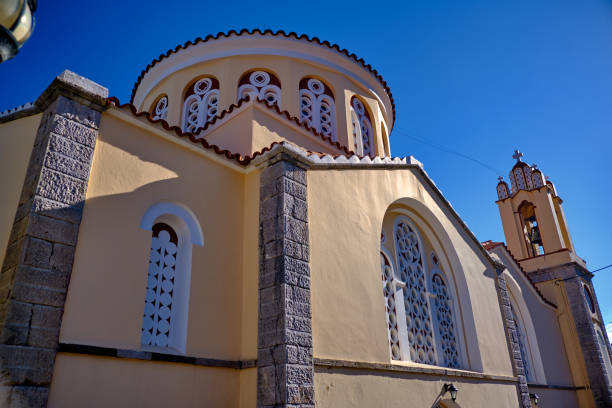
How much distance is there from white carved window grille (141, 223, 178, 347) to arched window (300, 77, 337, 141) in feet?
13.7

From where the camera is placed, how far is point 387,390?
17.8ft

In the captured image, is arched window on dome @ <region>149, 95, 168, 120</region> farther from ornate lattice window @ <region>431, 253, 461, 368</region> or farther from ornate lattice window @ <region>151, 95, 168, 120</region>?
ornate lattice window @ <region>431, 253, 461, 368</region>

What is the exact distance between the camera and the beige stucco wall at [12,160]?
4.11m

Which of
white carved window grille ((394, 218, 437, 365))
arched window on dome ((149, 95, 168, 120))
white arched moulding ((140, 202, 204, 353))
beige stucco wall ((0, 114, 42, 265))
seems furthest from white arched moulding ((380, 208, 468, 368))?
arched window on dome ((149, 95, 168, 120))

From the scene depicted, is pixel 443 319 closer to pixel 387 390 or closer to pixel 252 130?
pixel 387 390

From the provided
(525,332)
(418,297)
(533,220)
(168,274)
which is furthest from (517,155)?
(168,274)

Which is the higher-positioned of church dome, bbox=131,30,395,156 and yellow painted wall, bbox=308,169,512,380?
church dome, bbox=131,30,395,156

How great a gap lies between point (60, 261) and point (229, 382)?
1.97 m

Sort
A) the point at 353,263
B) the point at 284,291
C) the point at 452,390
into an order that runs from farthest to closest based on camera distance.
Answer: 1. the point at 452,390
2. the point at 353,263
3. the point at 284,291

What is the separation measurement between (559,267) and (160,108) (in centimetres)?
1112

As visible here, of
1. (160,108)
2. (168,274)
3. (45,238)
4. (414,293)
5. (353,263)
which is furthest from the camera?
(160,108)

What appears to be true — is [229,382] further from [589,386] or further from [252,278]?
[589,386]

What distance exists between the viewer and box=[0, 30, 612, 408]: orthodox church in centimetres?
386

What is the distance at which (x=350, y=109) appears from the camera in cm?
912
